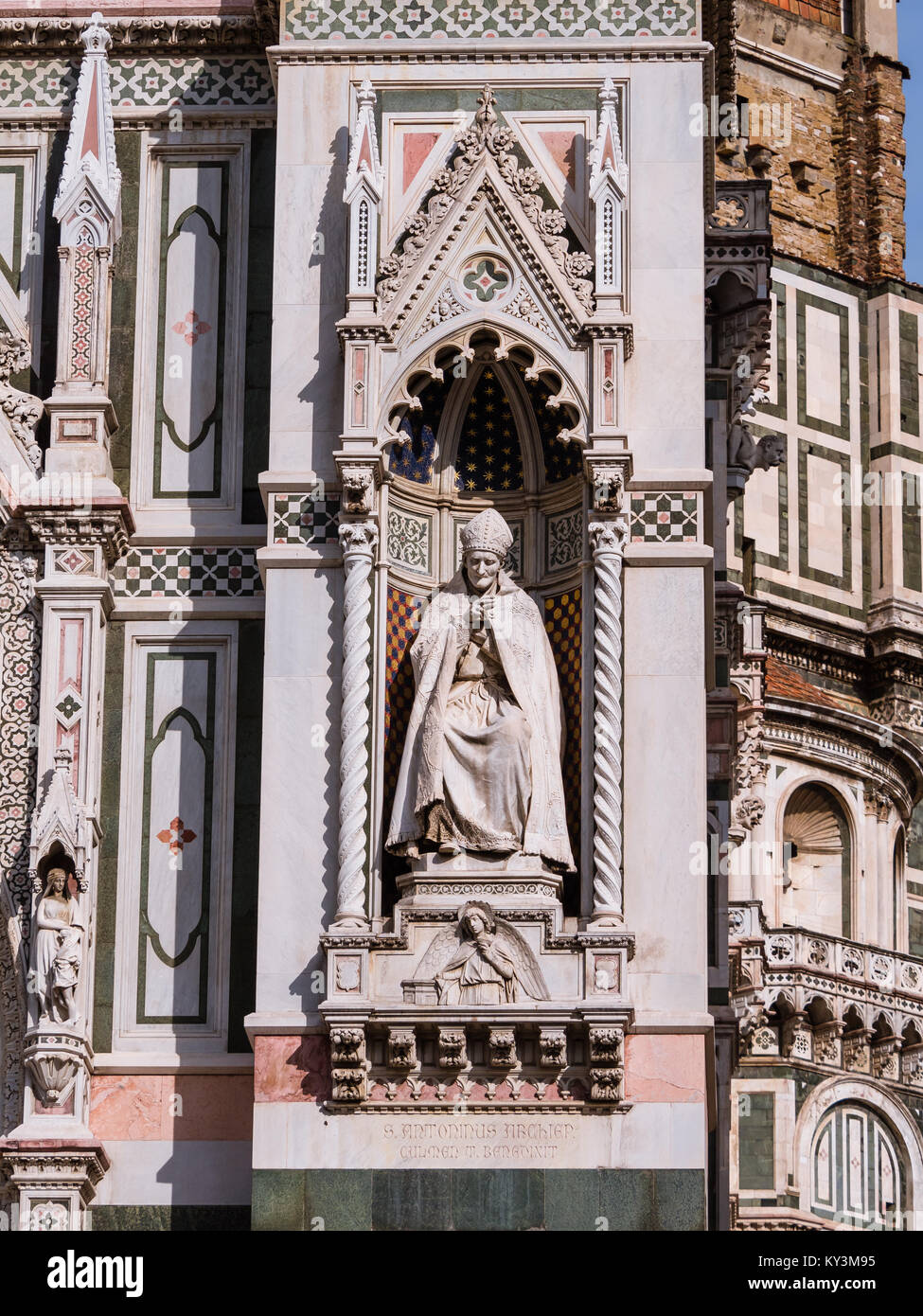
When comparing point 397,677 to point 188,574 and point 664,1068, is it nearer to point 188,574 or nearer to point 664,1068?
point 188,574

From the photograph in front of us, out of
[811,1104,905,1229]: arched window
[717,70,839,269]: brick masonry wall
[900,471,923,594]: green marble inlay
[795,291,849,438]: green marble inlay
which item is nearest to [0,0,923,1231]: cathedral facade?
[811,1104,905,1229]: arched window

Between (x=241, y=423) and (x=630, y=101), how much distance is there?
3521 millimetres

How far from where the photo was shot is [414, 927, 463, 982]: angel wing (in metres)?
24.6

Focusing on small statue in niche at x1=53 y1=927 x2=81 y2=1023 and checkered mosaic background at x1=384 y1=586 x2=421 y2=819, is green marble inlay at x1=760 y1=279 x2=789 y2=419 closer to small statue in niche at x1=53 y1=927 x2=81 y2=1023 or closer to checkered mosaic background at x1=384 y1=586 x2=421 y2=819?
checkered mosaic background at x1=384 y1=586 x2=421 y2=819

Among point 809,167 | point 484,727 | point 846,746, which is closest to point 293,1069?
point 484,727

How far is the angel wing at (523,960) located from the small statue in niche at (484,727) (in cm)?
57

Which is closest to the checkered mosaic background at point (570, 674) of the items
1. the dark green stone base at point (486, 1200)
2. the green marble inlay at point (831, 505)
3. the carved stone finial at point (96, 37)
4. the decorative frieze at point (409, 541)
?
the decorative frieze at point (409, 541)

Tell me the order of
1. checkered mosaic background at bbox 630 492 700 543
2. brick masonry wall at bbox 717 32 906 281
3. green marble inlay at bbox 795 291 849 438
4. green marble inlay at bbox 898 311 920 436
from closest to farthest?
checkered mosaic background at bbox 630 492 700 543 → green marble inlay at bbox 795 291 849 438 → green marble inlay at bbox 898 311 920 436 → brick masonry wall at bbox 717 32 906 281

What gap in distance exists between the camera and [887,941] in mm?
51625

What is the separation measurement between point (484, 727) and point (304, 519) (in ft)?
6.49

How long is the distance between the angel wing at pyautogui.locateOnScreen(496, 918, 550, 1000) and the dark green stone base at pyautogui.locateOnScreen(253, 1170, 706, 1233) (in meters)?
1.13

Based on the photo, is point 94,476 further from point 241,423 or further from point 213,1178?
point 213,1178

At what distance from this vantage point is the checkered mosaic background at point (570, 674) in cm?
2541
